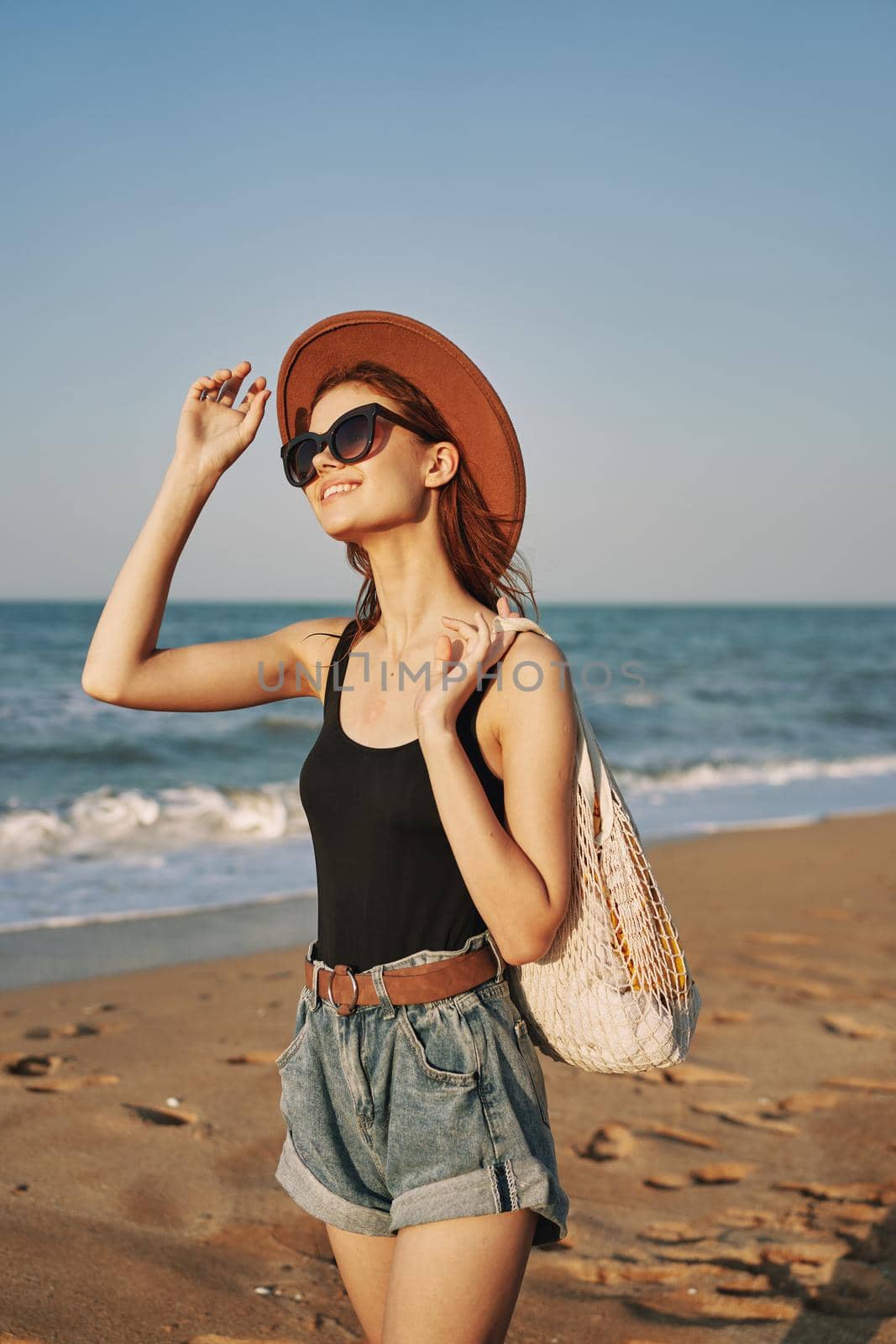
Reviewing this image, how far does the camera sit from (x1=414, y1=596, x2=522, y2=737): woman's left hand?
71.9 inches

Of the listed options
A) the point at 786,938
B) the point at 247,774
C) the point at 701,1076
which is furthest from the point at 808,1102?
the point at 247,774

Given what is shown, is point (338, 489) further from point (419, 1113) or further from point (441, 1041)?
point (419, 1113)

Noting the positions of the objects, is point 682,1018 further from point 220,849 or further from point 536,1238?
point 220,849

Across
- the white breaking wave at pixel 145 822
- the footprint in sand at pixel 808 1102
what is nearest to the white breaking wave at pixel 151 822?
the white breaking wave at pixel 145 822

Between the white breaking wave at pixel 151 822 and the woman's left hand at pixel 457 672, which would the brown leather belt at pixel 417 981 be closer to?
the woman's left hand at pixel 457 672

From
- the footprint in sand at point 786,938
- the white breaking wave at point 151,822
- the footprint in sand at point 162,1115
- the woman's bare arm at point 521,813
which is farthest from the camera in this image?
the white breaking wave at point 151,822

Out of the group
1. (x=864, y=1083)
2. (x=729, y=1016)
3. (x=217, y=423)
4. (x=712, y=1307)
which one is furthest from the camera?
(x=729, y=1016)

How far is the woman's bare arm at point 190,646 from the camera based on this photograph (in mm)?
2186

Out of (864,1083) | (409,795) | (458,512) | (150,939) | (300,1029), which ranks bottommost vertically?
(150,939)

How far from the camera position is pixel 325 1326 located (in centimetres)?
303

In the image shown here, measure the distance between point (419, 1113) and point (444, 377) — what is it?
4.27 ft

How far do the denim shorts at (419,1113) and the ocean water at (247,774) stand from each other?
568cm

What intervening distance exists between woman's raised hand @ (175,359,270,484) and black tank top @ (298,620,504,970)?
65 centimetres

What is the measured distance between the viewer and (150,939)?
691 cm
